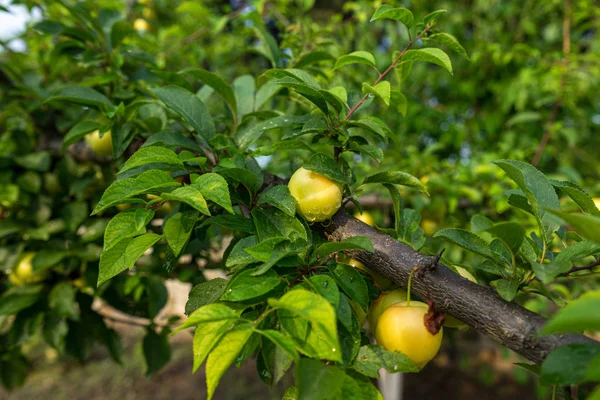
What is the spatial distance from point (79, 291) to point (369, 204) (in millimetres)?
928

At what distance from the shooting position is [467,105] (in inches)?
85.3

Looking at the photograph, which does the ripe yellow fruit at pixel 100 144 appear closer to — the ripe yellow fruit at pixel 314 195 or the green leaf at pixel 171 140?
the green leaf at pixel 171 140

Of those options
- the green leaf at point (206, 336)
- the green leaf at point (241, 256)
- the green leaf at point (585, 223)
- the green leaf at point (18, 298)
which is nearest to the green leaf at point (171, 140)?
the green leaf at point (241, 256)

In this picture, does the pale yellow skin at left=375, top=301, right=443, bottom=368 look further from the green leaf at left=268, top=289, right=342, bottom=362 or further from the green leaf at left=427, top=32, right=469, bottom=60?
the green leaf at left=427, top=32, right=469, bottom=60

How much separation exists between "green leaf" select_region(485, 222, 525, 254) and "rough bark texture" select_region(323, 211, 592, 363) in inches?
2.7

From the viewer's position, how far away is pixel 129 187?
1.76ft

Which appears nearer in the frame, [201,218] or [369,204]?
[201,218]

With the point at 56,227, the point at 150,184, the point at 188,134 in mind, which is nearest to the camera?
the point at 150,184

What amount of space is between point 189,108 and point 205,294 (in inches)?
12.9

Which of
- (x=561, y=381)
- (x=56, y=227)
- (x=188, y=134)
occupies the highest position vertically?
(x=188, y=134)

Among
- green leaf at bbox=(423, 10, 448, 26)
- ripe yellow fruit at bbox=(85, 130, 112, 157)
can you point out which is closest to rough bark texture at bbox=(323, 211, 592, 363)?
green leaf at bbox=(423, 10, 448, 26)

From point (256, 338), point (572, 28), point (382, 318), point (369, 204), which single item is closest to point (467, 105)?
point (572, 28)

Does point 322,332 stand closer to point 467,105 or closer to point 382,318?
point 382,318

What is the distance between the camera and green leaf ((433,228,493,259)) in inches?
22.6
